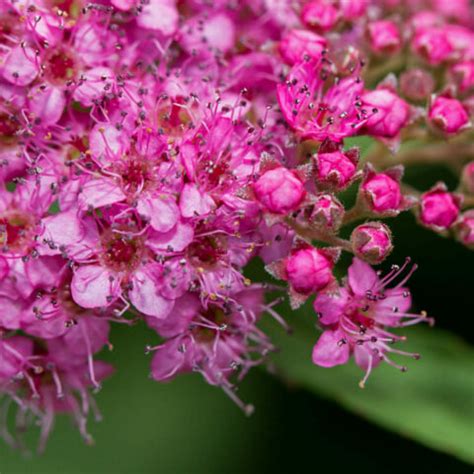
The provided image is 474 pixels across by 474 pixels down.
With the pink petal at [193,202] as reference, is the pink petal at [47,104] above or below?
above

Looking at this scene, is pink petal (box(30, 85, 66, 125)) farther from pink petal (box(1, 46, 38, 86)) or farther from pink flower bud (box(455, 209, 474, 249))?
pink flower bud (box(455, 209, 474, 249))

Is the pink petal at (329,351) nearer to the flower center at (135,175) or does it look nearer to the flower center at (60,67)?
the flower center at (135,175)

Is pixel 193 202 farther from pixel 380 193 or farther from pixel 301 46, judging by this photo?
pixel 301 46

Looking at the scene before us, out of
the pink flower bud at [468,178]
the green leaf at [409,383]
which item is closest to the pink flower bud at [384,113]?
the pink flower bud at [468,178]

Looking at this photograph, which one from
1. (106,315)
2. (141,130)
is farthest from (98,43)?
(106,315)

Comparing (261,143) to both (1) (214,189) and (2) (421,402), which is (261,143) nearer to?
(1) (214,189)

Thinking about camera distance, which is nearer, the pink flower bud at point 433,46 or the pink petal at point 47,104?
the pink petal at point 47,104

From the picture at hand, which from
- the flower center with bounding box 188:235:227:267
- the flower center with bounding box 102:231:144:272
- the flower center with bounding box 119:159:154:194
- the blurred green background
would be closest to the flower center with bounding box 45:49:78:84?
the flower center with bounding box 119:159:154:194

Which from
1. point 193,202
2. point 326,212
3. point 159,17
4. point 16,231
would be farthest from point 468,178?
point 16,231
